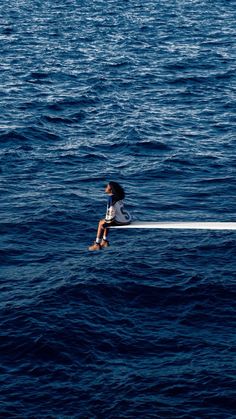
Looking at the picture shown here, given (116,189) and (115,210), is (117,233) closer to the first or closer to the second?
(115,210)

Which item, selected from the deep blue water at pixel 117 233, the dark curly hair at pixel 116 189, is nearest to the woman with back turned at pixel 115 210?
the dark curly hair at pixel 116 189

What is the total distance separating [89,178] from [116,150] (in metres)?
6.86

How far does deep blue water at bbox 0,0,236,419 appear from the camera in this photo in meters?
40.1

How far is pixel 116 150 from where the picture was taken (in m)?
70.1

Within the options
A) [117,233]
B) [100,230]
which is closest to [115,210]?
[100,230]

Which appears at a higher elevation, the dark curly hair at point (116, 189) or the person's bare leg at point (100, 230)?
the dark curly hair at point (116, 189)

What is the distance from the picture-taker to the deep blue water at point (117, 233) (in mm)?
40094

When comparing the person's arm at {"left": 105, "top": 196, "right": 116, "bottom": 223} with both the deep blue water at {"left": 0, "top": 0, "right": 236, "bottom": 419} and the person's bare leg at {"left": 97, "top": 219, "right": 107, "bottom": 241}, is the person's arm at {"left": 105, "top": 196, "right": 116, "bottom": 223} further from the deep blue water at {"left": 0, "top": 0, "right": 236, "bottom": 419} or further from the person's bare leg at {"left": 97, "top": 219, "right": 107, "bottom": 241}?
the deep blue water at {"left": 0, "top": 0, "right": 236, "bottom": 419}

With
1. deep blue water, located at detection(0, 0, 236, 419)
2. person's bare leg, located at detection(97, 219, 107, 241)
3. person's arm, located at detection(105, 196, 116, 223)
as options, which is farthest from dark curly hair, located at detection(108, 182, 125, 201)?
deep blue water, located at detection(0, 0, 236, 419)

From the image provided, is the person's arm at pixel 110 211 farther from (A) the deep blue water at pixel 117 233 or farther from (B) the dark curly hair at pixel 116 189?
(A) the deep blue water at pixel 117 233

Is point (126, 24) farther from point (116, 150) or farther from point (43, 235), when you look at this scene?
point (43, 235)

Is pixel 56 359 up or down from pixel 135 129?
down

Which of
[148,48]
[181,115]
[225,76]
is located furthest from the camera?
[148,48]

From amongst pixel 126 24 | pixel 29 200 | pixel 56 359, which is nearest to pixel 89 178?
pixel 29 200
